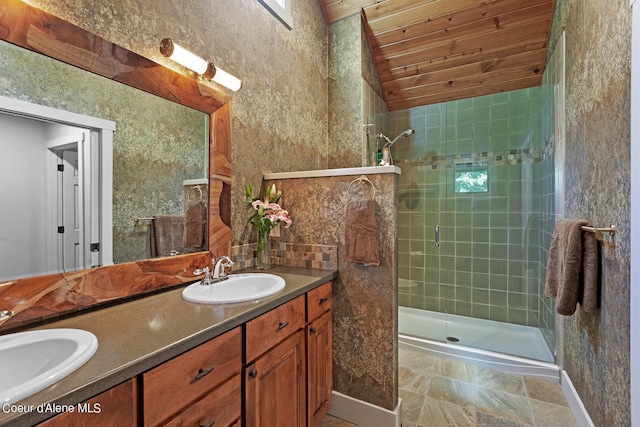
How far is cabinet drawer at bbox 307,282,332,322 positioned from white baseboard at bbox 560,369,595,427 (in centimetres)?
150

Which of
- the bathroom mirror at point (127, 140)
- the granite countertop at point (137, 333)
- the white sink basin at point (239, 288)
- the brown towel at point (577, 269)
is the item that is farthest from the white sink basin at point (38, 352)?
the brown towel at point (577, 269)

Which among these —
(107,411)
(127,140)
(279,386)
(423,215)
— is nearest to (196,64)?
(127,140)

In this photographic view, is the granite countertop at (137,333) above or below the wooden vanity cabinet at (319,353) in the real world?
above

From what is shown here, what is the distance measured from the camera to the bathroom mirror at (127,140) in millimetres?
954

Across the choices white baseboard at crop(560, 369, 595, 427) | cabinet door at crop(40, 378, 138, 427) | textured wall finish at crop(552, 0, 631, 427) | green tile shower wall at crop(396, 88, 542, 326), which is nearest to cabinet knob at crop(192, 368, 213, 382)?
cabinet door at crop(40, 378, 138, 427)

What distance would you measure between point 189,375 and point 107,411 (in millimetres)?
217

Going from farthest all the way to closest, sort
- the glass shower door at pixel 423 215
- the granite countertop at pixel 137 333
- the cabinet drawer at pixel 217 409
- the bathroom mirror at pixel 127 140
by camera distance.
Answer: the glass shower door at pixel 423 215 → the bathroom mirror at pixel 127 140 → the cabinet drawer at pixel 217 409 → the granite countertop at pixel 137 333

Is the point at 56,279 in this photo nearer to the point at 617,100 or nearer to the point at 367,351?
the point at 367,351

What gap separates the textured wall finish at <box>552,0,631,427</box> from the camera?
1.21m

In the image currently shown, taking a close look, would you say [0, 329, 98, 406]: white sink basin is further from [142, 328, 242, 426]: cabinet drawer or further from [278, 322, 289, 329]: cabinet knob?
[278, 322, 289, 329]: cabinet knob

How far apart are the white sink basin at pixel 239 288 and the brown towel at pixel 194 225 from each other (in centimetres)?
21

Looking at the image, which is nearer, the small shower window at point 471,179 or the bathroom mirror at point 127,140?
the bathroom mirror at point 127,140

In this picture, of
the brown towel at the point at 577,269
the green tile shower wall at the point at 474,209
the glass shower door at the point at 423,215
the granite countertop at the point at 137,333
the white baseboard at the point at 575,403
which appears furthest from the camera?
the glass shower door at the point at 423,215

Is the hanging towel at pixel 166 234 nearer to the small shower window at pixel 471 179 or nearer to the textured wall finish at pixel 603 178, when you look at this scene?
the textured wall finish at pixel 603 178
